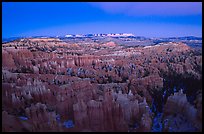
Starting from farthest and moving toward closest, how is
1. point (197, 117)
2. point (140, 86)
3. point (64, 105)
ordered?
1. point (140, 86)
2. point (64, 105)
3. point (197, 117)

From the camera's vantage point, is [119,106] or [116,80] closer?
[119,106]

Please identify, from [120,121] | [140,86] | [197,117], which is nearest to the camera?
[197,117]

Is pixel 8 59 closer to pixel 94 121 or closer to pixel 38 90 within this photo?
pixel 38 90

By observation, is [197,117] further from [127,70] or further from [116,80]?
[127,70]

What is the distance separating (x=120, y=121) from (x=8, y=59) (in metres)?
24.0

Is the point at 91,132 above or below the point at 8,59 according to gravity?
below

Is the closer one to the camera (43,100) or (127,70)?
(43,100)

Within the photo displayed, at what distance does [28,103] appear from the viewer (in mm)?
21281

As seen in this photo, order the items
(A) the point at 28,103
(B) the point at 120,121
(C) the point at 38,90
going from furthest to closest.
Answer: (C) the point at 38,90
(A) the point at 28,103
(B) the point at 120,121

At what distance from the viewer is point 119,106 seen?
60.6ft

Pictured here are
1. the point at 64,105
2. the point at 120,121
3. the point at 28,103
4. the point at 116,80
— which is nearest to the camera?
the point at 120,121

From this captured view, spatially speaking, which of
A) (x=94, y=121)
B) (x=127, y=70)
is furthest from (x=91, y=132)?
(x=127, y=70)

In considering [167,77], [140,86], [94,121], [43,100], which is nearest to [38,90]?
[43,100]

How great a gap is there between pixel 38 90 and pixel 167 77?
14.8 meters
